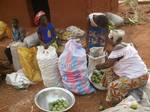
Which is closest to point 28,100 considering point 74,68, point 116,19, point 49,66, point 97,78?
point 49,66

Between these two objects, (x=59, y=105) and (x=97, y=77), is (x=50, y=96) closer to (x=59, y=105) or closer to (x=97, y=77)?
(x=59, y=105)

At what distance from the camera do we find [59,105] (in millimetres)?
4082

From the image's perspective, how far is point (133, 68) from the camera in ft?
12.8

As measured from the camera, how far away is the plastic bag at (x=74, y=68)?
4.19 metres

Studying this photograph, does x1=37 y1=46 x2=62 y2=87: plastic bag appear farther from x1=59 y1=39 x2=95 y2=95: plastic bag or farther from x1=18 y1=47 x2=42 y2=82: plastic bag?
x1=18 y1=47 x2=42 y2=82: plastic bag

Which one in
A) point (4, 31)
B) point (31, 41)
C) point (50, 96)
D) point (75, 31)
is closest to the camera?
point (50, 96)

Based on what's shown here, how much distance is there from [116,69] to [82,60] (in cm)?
47

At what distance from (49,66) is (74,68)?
14.9 inches

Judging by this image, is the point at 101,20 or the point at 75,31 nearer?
the point at 101,20

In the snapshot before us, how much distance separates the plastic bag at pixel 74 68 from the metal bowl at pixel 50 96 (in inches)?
5.8

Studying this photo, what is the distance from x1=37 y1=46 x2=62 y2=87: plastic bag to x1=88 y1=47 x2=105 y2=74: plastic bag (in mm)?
518

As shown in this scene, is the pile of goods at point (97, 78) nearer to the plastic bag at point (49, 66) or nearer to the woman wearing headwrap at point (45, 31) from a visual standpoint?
the plastic bag at point (49, 66)

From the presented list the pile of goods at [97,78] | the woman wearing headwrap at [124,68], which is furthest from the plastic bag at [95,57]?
the woman wearing headwrap at [124,68]

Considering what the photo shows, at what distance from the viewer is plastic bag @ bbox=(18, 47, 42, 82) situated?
15.5 ft
